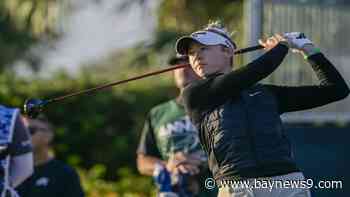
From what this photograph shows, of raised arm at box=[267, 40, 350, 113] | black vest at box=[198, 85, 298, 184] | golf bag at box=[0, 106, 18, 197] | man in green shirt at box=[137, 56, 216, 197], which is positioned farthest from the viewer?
man in green shirt at box=[137, 56, 216, 197]

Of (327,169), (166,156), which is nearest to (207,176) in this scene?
(166,156)

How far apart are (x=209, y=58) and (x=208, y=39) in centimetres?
9

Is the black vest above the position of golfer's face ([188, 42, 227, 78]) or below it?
below

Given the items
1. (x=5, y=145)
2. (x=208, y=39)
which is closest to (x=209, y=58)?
(x=208, y=39)

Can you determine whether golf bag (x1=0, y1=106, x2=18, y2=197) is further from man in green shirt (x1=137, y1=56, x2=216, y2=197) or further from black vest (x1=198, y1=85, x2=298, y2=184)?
black vest (x1=198, y1=85, x2=298, y2=184)

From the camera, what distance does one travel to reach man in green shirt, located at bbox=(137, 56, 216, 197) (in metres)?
7.29

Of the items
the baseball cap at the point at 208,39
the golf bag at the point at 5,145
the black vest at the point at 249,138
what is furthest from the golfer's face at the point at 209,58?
the golf bag at the point at 5,145

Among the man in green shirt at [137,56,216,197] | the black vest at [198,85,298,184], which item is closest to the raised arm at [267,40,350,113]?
the black vest at [198,85,298,184]

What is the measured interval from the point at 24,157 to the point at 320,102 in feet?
7.09

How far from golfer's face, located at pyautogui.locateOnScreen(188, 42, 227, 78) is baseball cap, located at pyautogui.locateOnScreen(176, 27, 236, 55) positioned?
0.02 metres

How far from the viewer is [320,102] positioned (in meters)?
5.34

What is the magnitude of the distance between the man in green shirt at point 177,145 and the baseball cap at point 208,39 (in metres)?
1.63

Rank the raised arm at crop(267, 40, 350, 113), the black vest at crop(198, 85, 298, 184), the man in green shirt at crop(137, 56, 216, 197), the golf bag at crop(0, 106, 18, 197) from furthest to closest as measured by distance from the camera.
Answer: the man in green shirt at crop(137, 56, 216, 197)
the golf bag at crop(0, 106, 18, 197)
the raised arm at crop(267, 40, 350, 113)
the black vest at crop(198, 85, 298, 184)

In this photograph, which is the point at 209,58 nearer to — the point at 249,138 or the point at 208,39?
the point at 208,39
